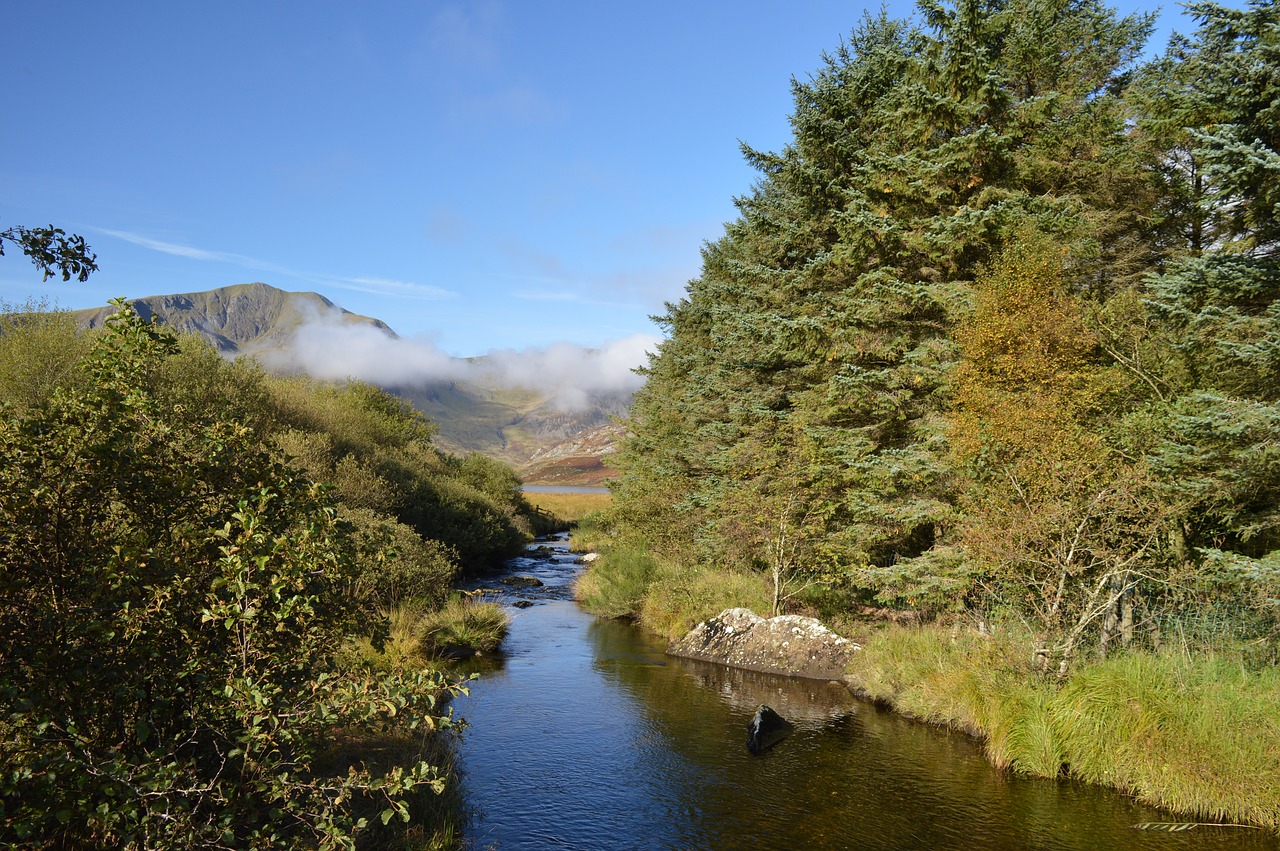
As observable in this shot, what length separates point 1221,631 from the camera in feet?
39.9

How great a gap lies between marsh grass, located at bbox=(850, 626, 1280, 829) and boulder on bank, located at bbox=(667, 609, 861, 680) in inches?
156

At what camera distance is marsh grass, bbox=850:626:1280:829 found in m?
9.50

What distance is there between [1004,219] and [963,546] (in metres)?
7.25

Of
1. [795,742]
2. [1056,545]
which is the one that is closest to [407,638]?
[795,742]

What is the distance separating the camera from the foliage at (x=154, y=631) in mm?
4293

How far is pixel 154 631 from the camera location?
4934 millimetres

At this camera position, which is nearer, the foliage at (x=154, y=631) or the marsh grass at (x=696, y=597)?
the foliage at (x=154, y=631)

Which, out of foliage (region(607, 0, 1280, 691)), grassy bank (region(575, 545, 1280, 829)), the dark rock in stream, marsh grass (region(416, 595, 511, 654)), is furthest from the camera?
the dark rock in stream

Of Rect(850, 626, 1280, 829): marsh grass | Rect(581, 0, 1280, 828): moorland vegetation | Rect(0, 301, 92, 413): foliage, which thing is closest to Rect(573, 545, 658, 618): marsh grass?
Rect(581, 0, 1280, 828): moorland vegetation

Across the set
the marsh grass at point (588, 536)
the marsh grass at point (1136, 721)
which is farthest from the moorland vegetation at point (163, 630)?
the marsh grass at point (588, 536)

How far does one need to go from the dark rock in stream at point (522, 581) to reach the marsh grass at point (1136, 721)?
20739 millimetres

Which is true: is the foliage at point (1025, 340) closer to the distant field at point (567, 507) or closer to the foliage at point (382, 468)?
the foliage at point (382, 468)

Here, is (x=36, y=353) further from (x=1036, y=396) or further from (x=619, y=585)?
(x=1036, y=396)

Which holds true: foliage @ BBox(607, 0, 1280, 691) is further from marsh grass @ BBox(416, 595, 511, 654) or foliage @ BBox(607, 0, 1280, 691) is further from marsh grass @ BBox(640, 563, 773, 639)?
marsh grass @ BBox(416, 595, 511, 654)
